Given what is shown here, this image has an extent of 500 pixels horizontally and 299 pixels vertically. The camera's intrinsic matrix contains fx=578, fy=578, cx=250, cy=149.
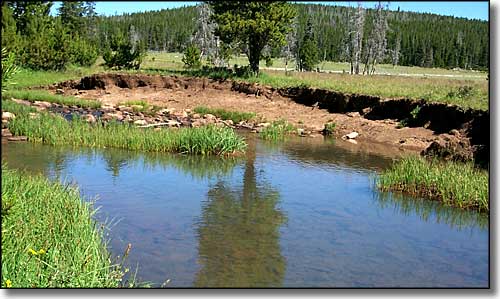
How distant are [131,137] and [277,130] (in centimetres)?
643

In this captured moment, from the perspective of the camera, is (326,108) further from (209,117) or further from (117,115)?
(117,115)

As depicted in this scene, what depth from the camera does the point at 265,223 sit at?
941 centimetres

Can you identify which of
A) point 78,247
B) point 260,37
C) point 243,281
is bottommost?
point 243,281

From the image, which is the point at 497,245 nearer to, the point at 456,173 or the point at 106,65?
the point at 456,173

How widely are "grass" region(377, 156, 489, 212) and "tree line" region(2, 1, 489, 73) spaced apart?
523cm

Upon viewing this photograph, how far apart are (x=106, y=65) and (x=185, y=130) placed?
2513 cm

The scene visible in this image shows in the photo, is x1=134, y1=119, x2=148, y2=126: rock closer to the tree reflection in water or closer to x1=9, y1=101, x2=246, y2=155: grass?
x1=9, y1=101, x2=246, y2=155: grass

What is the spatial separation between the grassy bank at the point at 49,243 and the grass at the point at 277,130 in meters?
12.1

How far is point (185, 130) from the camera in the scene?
16.5 m

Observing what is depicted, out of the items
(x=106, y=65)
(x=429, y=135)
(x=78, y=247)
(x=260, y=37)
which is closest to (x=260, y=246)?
(x=78, y=247)

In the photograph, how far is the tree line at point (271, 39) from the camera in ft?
115

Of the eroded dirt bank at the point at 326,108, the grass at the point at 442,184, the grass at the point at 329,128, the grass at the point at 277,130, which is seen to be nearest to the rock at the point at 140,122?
the grass at the point at 277,130

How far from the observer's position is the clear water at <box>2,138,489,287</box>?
23.5ft

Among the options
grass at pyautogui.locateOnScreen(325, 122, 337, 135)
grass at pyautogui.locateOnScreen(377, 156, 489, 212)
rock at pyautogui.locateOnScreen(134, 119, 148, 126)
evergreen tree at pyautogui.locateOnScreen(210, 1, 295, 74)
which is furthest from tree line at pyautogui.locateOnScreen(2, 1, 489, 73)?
rock at pyautogui.locateOnScreen(134, 119, 148, 126)
